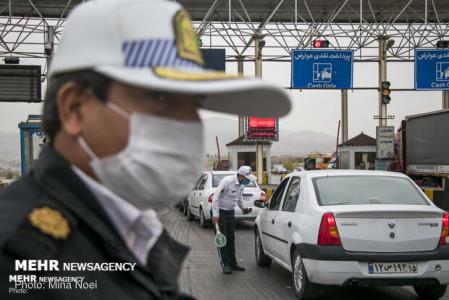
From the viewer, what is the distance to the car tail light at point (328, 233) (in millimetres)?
6133

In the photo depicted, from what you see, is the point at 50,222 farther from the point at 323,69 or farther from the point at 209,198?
the point at 323,69

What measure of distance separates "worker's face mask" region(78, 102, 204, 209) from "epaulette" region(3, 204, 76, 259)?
0.21 metres

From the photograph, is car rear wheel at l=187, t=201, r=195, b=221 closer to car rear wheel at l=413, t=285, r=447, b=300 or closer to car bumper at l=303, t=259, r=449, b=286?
car rear wheel at l=413, t=285, r=447, b=300

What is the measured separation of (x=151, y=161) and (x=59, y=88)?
0.29 metres

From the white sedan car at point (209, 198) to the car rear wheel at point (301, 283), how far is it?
7.48 m

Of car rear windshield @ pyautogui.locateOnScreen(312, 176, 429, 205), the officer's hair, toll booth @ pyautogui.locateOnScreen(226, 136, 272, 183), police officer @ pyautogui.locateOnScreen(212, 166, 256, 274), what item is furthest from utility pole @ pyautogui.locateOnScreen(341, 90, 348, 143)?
the officer's hair

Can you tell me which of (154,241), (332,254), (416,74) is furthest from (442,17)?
(154,241)

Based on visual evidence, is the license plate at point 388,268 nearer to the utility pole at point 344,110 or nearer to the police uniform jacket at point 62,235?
the police uniform jacket at point 62,235

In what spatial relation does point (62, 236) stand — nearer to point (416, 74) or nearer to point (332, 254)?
point (332, 254)

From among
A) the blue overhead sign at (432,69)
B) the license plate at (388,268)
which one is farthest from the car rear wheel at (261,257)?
the blue overhead sign at (432,69)

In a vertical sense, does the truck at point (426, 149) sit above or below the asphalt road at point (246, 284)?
above

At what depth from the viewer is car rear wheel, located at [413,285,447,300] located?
6.71 m

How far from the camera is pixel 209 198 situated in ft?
49.0

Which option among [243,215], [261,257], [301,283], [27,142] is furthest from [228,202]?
[27,142]
